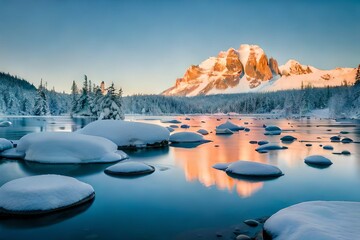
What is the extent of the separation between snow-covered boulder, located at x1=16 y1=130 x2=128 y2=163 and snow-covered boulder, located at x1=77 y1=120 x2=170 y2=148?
5.17 m

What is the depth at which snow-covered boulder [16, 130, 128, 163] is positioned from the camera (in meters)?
15.3

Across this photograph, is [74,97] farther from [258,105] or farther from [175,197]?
[258,105]

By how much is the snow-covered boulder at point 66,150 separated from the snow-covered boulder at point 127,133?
204 inches

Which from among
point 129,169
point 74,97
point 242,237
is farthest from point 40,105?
point 242,237

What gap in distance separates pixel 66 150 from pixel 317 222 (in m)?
13.0

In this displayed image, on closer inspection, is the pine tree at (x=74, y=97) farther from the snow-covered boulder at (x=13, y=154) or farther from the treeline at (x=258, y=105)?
the snow-covered boulder at (x=13, y=154)

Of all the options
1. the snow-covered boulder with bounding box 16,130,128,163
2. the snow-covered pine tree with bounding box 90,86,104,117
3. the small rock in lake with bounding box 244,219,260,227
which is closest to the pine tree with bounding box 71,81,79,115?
the snow-covered pine tree with bounding box 90,86,104,117

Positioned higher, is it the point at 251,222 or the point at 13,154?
the point at 13,154

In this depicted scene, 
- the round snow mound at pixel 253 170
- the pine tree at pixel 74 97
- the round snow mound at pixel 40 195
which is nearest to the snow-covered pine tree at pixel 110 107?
the pine tree at pixel 74 97

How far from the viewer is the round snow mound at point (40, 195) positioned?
7.76 m

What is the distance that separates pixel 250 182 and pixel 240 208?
10.9 feet

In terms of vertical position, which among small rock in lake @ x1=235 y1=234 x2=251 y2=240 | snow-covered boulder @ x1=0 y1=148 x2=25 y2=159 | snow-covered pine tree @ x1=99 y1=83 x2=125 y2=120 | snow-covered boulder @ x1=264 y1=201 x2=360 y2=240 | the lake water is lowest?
the lake water

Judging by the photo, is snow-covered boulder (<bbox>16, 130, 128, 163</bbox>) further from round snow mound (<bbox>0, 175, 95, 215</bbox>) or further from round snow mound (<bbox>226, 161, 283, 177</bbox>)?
round snow mound (<bbox>226, 161, 283, 177</bbox>)

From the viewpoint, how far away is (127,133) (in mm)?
22016
